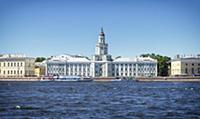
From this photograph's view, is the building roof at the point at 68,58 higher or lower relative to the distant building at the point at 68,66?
higher

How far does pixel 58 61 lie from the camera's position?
522 feet

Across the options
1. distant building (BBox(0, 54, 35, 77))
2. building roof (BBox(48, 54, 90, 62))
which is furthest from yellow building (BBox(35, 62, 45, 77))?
building roof (BBox(48, 54, 90, 62))

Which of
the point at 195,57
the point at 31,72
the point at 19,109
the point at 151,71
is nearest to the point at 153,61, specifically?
the point at 151,71

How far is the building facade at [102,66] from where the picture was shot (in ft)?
514

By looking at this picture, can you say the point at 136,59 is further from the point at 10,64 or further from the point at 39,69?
the point at 10,64

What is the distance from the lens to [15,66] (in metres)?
156

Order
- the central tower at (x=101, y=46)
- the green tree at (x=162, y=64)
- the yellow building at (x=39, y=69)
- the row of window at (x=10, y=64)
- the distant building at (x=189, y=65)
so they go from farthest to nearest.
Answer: the yellow building at (x=39, y=69)
the green tree at (x=162, y=64)
the central tower at (x=101, y=46)
the row of window at (x=10, y=64)
the distant building at (x=189, y=65)

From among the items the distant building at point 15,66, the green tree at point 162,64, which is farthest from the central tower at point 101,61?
the distant building at point 15,66

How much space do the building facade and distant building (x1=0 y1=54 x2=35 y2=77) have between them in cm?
611

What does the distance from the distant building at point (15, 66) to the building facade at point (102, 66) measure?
611 cm

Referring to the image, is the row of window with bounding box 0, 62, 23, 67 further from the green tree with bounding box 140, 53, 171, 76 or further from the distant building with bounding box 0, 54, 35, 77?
the green tree with bounding box 140, 53, 171, 76

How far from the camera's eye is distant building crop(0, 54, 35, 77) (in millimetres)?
155750

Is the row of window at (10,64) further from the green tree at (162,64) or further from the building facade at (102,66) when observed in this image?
the green tree at (162,64)

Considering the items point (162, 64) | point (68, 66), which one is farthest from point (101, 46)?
point (162, 64)
